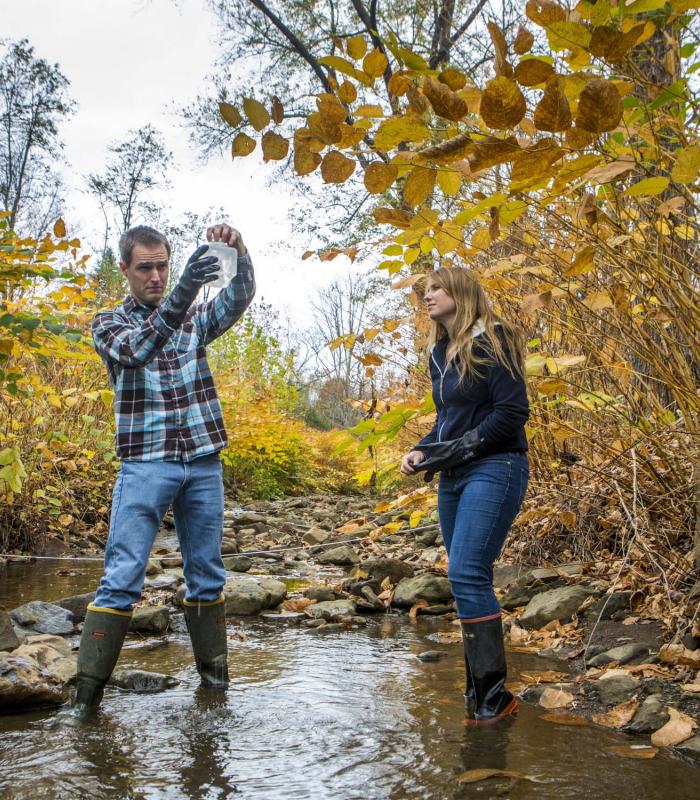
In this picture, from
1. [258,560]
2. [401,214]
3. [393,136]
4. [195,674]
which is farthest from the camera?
[258,560]

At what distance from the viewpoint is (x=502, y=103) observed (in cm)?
136

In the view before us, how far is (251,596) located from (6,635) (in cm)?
172

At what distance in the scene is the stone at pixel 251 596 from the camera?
4.92 m

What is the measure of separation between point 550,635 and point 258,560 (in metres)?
3.79

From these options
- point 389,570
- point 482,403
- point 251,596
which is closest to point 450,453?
point 482,403

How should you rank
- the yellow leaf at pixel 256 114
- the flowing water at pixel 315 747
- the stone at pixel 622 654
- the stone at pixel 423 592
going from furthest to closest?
1. the stone at pixel 423 592
2. the stone at pixel 622 654
3. the flowing water at pixel 315 747
4. the yellow leaf at pixel 256 114

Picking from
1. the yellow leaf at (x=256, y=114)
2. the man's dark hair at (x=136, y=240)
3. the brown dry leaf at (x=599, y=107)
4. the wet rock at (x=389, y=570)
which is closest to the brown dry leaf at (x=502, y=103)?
the brown dry leaf at (x=599, y=107)

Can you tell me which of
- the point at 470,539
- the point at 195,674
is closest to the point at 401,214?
the point at 470,539

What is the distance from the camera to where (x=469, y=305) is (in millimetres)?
2939

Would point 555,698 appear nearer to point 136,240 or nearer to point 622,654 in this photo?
point 622,654

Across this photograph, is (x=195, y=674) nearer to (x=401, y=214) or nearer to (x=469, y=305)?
(x=469, y=305)

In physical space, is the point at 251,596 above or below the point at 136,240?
below

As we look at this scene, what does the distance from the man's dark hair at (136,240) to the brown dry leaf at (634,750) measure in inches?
101

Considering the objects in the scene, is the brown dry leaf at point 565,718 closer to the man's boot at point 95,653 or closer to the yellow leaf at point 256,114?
the man's boot at point 95,653
